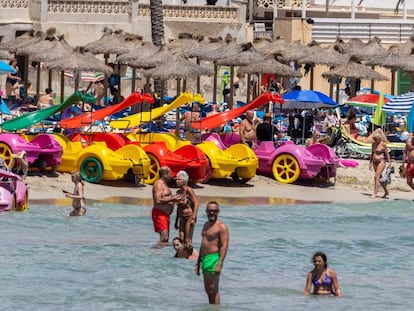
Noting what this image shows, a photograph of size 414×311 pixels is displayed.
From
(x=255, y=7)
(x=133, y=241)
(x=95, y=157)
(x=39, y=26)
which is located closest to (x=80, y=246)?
(x=133, y=241)

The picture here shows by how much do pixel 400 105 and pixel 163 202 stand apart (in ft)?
45.0

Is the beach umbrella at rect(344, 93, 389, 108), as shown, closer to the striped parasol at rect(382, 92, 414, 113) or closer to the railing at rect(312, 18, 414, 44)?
the striped parasol at rect(382, 92, 414, 113)

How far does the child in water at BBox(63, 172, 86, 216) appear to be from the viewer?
22078mm

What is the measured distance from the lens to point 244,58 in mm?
33938

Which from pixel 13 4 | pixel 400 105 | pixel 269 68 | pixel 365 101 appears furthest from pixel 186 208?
pixel 13 4

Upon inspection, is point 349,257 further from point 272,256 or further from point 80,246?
point 80,246

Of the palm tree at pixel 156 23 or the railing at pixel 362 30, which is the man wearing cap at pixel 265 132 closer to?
the palm tree at pixel 156 23

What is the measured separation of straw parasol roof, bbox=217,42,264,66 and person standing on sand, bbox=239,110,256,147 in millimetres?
5878

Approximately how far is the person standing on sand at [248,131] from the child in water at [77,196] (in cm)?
576

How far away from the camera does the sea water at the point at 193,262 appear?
57.0 feet

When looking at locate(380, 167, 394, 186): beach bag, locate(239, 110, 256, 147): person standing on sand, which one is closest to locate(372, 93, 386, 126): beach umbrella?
locate(239, 110, 256, 147): person standing on sand

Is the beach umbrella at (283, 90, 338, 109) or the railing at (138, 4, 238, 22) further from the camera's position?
the railing at (138, 4, 238, 22)

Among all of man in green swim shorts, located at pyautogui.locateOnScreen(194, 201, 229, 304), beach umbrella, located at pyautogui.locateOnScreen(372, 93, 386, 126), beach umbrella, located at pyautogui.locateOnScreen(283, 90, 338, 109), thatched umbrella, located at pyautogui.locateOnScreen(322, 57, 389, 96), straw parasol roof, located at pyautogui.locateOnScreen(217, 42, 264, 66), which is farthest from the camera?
thatched umbrella, located at pyautogui.locateOnScreen(322, 57, 389, 96)

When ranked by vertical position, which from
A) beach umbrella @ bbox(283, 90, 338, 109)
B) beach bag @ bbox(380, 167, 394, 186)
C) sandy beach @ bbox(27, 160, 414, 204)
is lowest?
sandy beach @ bbox(27, 160, 414, 204)
